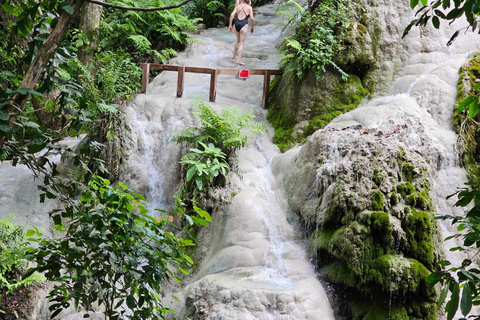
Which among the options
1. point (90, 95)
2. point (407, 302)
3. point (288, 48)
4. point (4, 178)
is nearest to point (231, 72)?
point (288, 48)

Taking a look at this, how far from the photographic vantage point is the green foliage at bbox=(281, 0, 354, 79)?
9.43 metres

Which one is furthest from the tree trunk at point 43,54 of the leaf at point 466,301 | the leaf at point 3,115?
the leaf at point 466,301

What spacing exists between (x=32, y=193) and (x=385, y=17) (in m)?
8.60

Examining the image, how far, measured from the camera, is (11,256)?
21.3 feet

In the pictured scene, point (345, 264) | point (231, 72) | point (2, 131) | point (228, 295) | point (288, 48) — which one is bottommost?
point (228, 295)

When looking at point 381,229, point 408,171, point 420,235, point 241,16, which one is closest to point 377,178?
point 408,171

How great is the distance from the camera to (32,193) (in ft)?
29.5

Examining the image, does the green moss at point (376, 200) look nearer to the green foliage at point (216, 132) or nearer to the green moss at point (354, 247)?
the green moss at point (354, 247)

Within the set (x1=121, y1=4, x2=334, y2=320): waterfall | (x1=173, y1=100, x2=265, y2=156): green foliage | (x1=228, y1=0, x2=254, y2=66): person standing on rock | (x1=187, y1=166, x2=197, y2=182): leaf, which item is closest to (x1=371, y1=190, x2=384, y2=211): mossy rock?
(x1=121, y1=4, x2=334, y2=320): waterfall

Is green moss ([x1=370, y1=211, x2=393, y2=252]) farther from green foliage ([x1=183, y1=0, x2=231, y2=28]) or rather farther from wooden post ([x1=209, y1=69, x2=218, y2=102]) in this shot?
green foliage ([x1=183, y1=0, x2=231, y2=28])

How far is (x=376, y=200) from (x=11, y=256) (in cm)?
539

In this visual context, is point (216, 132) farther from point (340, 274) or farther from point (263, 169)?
point (340, 274)

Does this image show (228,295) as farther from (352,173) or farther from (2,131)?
(2,131)

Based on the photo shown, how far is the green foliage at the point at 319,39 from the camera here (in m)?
9.43
